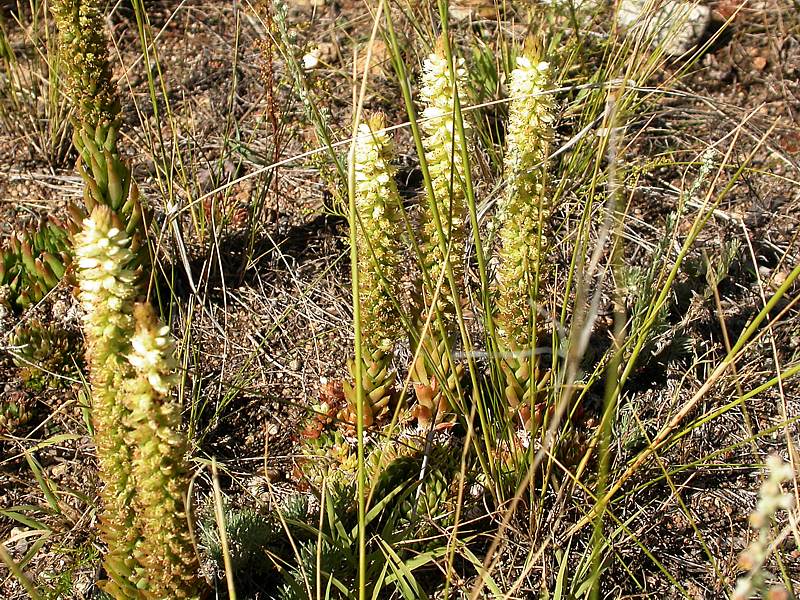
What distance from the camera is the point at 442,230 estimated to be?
6.98 ft

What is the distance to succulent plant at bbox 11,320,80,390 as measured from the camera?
305 cm

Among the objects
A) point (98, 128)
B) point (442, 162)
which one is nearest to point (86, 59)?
point (98, 128)

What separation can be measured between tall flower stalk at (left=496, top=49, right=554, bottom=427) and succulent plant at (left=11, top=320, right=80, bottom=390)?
177cm

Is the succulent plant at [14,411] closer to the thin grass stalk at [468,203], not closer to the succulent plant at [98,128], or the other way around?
the succulent plant at [98,128]

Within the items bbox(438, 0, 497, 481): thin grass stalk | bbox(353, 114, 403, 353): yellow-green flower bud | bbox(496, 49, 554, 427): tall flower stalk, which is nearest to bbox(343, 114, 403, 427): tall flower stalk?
bbox(353, 114, 403, 353): yellow-green flower bud

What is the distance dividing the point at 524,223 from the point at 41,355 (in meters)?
2.03

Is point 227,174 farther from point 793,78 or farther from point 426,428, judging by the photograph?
point 793,78

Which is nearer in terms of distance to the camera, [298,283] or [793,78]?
[298,283]

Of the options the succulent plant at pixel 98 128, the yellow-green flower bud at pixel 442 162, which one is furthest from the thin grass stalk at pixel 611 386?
the succulent plant at pixel 98 128

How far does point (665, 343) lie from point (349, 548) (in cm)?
156

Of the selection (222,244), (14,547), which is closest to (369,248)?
(222,244)

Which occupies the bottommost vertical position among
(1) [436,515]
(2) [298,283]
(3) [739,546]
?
(3) [739,546]

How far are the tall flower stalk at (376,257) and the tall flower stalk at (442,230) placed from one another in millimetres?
112

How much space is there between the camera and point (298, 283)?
3.48 metres
